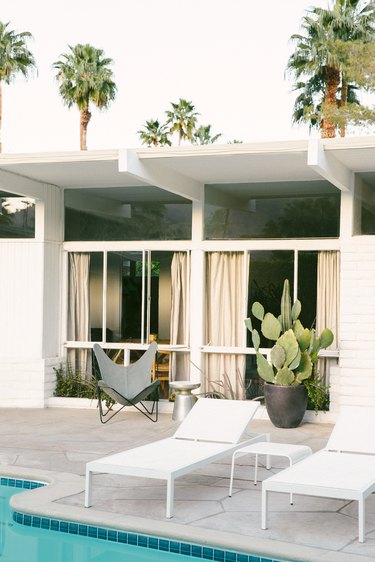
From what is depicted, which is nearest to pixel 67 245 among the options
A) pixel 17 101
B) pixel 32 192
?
pixel 32 192

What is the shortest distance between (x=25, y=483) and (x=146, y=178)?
13.4 ft

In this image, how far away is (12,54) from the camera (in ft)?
96.8

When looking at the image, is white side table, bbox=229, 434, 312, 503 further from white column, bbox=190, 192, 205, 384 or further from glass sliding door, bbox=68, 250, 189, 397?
glass sliding door, bbox=68, 250, 189, 397

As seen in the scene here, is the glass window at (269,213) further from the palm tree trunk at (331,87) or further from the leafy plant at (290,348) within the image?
the palm tree trunk at (331,87)

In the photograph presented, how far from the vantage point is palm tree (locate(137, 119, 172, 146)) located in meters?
34.2

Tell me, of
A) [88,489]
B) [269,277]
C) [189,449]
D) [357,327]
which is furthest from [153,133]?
[88,489]

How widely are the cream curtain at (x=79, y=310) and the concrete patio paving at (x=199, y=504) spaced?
253cm

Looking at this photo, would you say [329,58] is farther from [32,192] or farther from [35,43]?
[32,192]

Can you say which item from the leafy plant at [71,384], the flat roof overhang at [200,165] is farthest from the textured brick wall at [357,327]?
the leafy plant at [71,384]

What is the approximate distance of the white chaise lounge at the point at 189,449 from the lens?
6.05 metres

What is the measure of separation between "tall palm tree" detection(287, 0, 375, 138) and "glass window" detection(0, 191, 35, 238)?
14.5 meters

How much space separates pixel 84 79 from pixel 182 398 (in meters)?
21.6

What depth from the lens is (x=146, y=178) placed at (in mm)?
9883

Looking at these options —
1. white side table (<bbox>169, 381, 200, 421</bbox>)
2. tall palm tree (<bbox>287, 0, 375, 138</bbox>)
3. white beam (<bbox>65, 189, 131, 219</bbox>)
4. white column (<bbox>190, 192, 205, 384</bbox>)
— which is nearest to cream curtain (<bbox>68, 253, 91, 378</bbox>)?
white beam (<bbox>65, 189, 131, 219</bbox>)
